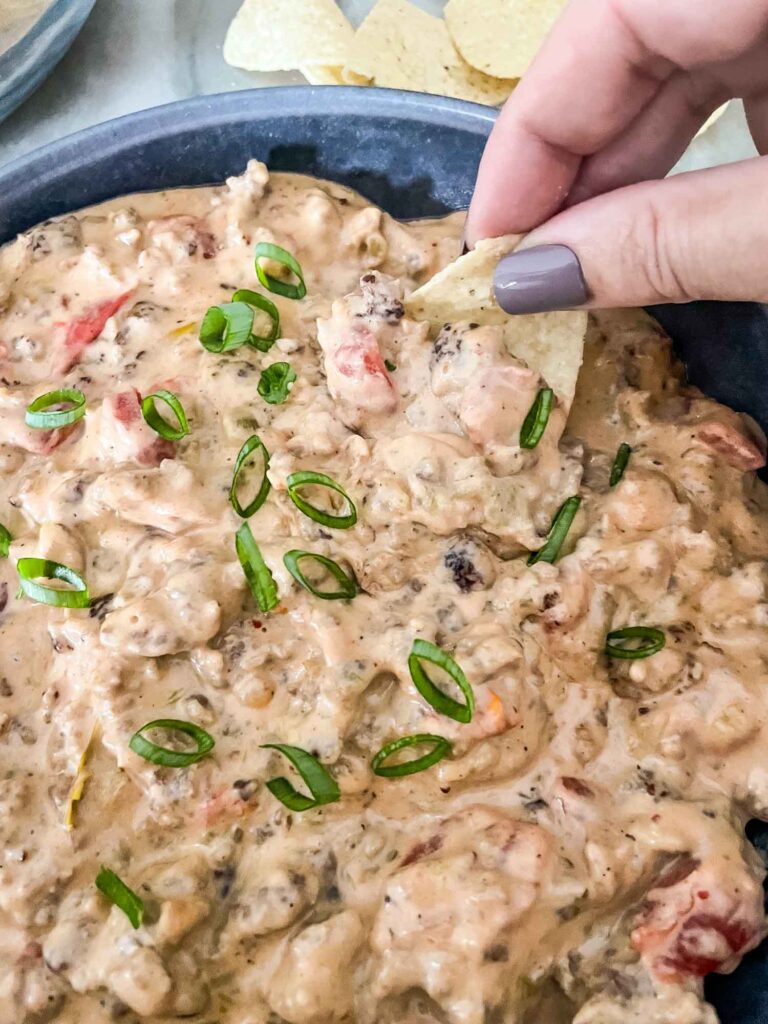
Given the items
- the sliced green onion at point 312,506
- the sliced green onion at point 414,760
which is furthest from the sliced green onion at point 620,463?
the sliced green onion at point 414,760

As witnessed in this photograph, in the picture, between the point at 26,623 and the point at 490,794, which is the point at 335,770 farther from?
the point at 26,623

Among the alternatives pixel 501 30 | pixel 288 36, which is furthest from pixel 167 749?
pixel 501 30

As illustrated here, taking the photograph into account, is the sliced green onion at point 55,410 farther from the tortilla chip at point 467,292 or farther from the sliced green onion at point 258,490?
the tortilla chip at point 467,292

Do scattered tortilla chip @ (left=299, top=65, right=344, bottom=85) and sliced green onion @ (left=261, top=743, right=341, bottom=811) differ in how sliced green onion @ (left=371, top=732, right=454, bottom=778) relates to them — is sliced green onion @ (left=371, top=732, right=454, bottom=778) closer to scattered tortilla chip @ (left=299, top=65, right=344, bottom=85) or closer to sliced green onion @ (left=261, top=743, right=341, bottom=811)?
sliced green onion @ (left=261, top=743, right=341, bottom=811)

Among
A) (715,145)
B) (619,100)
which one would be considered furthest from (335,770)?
(715,145)

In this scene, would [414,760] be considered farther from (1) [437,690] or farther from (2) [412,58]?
(2) [412,58]

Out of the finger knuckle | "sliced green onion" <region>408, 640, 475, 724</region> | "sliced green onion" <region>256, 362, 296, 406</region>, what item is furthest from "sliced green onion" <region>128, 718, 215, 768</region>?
the finger knuckle
